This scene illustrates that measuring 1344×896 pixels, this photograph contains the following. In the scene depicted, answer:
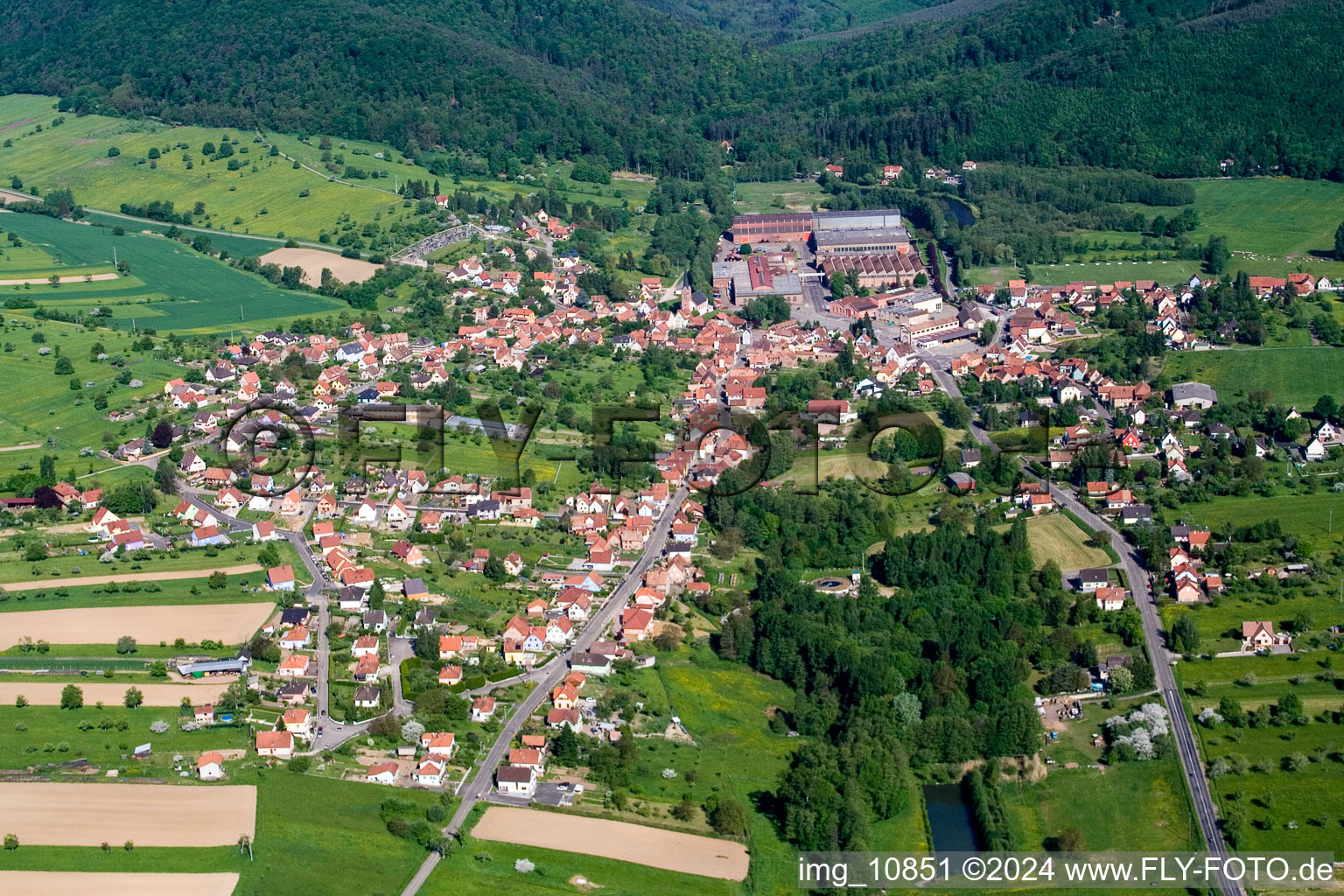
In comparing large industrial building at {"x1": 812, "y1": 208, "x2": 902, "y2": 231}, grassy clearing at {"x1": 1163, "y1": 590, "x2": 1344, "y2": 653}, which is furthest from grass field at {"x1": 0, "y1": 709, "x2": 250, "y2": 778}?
large industrial building at {"x1": 812, "y1": 208, "x2": 902, "y2": 231}

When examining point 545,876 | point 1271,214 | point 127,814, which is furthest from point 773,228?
point 127,814

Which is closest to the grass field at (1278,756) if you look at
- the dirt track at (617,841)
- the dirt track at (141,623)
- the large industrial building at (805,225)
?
the dirt track at (617,841)

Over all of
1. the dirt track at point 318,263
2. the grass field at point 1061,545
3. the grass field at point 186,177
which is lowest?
the grass field at point 1061,545

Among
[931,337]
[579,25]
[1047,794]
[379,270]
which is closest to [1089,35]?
[579,25]

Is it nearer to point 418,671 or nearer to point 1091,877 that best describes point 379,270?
point 418,671

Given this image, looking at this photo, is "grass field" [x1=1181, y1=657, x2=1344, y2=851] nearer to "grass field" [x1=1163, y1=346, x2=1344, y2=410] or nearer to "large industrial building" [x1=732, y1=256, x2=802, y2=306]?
"grass field" [x1=1163, y1=346, x2=1344, y2=410]

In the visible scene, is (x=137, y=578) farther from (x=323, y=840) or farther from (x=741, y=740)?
(x=741, y=740)

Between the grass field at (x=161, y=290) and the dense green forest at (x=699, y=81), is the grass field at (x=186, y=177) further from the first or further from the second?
the grass field at (x=161, y=290)
